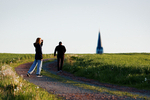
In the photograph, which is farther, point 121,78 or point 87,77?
point 87,77

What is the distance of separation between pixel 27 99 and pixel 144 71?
1076 cm

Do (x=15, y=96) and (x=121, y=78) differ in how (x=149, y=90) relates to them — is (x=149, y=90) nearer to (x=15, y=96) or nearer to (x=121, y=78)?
(x=121, y=78)

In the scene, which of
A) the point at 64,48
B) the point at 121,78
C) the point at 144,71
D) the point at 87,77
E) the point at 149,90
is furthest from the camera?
the point at 64,48

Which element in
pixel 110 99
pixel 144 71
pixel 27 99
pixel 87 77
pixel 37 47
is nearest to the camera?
pixel 27 99

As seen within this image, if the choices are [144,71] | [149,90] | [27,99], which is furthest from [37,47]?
[144,71]

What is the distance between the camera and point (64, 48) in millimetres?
16312

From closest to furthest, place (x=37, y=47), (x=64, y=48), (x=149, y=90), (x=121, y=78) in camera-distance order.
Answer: (x=149, y=90), (x=37, y=47), (x=121, y=78), (x=64, y=48)

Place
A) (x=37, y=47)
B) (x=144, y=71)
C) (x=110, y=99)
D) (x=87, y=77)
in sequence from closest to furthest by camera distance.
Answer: (x=110, y=99) → (x=37, y=47) → (x=144, y=71) → (x=87, y=77)

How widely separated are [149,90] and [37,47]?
7.91 metres

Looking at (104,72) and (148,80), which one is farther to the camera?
(104,72)

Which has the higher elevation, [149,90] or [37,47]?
[37,47]

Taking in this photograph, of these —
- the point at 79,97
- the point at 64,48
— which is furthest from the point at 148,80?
the point at 64,48

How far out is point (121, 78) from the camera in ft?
43.0

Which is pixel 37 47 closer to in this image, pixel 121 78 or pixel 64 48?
pixel 64 48
